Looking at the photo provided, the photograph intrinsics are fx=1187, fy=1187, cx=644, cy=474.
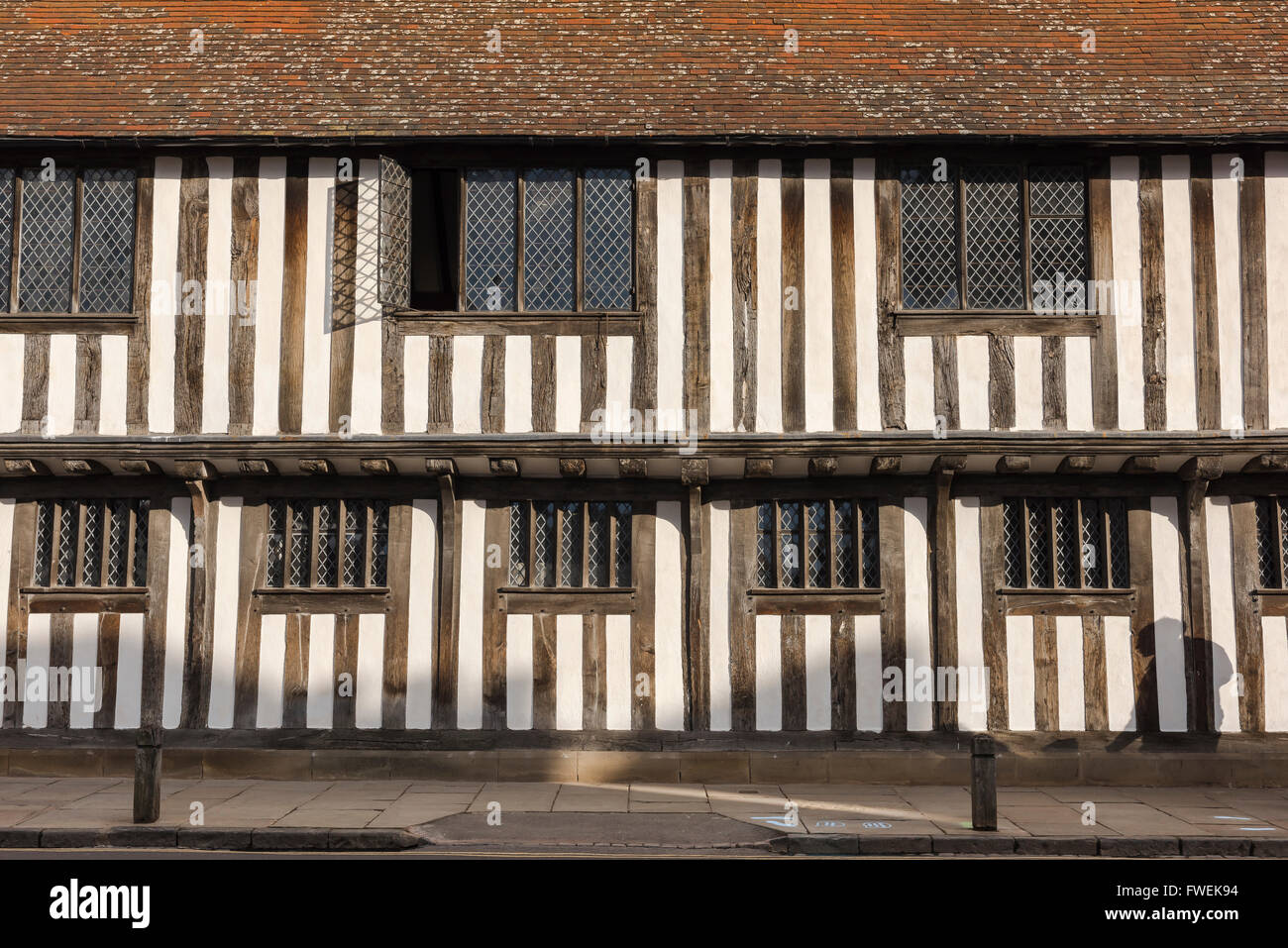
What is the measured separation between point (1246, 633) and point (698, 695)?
5.04 meters

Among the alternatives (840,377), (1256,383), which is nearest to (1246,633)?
Answer: (1256,383)

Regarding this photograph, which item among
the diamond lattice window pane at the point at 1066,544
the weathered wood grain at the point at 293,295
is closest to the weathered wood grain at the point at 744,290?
the diamond lattice window pane at the point at 1066,544

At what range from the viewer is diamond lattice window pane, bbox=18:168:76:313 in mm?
11133

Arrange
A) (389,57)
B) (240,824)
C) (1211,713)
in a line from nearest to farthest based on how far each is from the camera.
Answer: (240,824)
(1211,713)
(389,57)

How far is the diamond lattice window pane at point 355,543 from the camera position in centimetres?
1111

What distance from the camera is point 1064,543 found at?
36.4 feet

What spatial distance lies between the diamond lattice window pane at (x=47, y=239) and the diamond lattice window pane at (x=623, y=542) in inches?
219

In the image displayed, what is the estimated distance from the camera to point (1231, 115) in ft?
36.2

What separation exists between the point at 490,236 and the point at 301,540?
3370mm

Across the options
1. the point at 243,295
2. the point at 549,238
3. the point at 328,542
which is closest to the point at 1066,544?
the point at 549,238

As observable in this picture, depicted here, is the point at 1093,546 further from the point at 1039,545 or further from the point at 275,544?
the point at 275,544

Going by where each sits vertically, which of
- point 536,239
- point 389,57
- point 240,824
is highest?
point 389,57

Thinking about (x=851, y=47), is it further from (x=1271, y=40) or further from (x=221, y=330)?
(x=221, y=330)

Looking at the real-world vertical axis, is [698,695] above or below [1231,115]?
below
